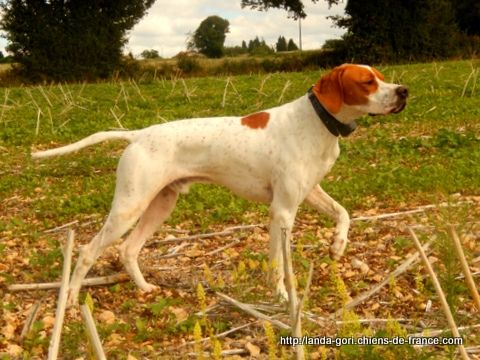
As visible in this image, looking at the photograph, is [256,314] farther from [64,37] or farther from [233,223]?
[64,37]

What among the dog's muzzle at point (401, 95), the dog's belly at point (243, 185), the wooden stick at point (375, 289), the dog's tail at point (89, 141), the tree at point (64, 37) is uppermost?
the tree at point (64, 37)

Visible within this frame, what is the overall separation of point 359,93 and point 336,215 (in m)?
0.95

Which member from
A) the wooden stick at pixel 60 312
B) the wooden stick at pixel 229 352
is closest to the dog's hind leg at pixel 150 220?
the wooden stick at pixel 229 352

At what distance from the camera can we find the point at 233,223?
6.50m

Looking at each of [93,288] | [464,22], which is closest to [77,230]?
[93,288]

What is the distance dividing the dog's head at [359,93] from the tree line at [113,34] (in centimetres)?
2446

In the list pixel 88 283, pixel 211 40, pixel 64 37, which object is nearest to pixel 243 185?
pixel 88 283

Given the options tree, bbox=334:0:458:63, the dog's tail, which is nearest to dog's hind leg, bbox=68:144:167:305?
the dog's tail

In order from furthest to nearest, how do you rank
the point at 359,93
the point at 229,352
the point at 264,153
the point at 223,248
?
the point at 223,248 → the point at 264,153 → the point at 359,93 → the point at 229,352

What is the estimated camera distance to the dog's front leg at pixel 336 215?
4.78 metres

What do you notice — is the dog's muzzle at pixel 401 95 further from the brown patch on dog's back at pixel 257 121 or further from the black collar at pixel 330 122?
the brown patch on dog's back at pixel 257 121

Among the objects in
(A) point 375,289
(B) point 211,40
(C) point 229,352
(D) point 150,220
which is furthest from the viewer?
(B) point 211,40

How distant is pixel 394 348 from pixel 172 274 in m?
2.62

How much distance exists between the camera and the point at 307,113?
4.70m
